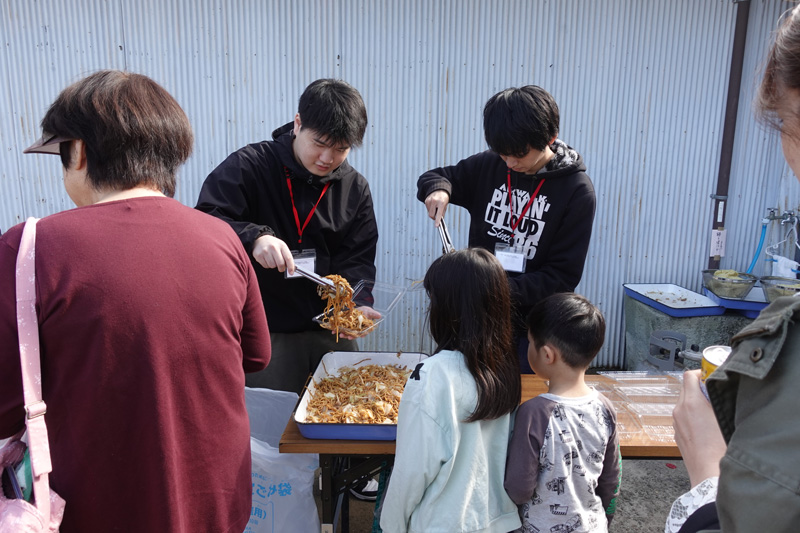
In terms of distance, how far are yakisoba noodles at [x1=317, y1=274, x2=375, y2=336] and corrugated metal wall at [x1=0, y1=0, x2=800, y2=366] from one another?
2.21m

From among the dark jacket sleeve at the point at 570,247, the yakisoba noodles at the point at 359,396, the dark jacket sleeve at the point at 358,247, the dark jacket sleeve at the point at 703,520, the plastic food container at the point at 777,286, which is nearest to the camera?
the dark jacket sleeve at the point at 703,520

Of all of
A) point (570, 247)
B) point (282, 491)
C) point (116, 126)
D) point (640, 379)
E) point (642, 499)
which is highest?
point (116, 126)

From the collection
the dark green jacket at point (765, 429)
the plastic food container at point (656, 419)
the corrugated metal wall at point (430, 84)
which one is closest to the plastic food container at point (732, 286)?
the corrugated metal wall at point (430, 84)

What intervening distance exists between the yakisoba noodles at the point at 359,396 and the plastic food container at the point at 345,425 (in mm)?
29

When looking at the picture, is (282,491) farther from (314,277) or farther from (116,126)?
(116,126)

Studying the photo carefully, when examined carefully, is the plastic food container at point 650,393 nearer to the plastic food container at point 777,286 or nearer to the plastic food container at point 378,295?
the plastic food container at point 378,295

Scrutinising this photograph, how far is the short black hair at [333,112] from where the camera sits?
226 cm

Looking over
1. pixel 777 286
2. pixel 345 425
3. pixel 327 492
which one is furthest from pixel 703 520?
pixel 777 286

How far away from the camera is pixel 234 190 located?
7.87 ft

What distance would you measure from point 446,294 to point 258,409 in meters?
1.31

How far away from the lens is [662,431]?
2127mm

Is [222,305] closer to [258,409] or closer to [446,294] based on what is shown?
[446,294]

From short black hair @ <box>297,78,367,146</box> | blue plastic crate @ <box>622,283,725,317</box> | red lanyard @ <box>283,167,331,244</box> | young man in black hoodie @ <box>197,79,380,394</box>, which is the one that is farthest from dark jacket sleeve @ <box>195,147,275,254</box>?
Answer: blue plastic crate @ <box>622,283,725,317</box>

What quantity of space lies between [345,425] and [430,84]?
129 inches
